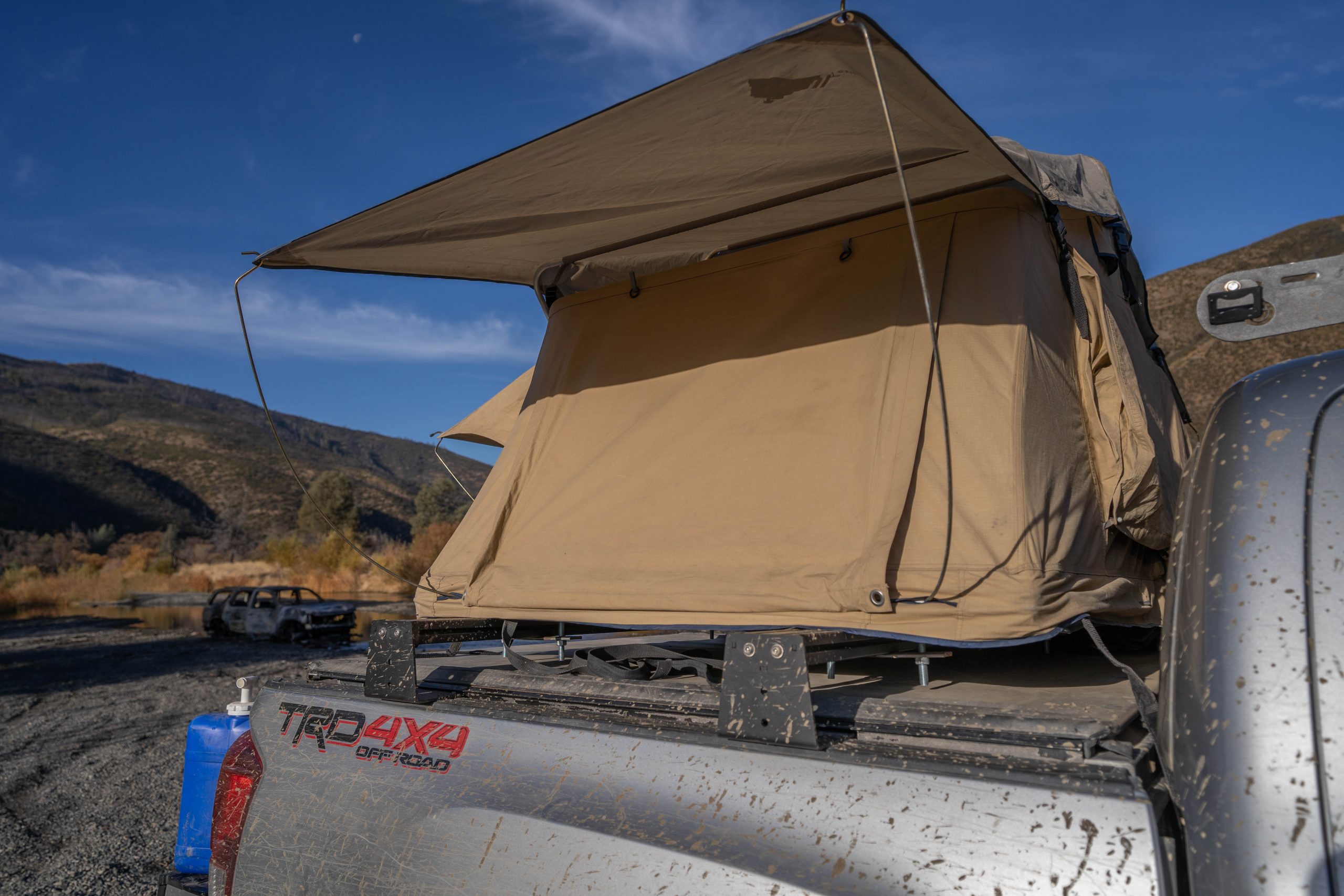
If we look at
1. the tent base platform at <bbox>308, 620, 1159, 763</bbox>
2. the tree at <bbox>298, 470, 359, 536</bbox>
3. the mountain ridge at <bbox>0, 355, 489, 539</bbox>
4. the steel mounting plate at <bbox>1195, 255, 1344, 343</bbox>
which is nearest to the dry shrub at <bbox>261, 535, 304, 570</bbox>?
the tree at <bbox>298, 470, 359, 536</bbox>

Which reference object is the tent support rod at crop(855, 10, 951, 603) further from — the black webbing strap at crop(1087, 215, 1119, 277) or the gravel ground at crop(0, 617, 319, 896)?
the gravel ground at crop(0, 617, 319, 896)

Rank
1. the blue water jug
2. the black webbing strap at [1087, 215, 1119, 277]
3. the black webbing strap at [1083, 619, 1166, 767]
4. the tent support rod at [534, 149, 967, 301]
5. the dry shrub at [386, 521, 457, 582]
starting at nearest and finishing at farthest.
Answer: the black webbing strap at [1083, 619, 1166, 767] < the blue water jug < the tent support rod at [534, 149, 967, 301] < the black webbing strap at [1087, 215, 1119, 277] < the dry shrub at [386, 521, 457, 582]

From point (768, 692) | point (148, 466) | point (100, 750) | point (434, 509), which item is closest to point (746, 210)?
point (768, 692)

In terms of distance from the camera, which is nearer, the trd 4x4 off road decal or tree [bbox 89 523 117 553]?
the trd 4x4 off road decal

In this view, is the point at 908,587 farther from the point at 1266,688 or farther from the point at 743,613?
the point at 1266,688

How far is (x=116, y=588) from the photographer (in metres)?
31.0

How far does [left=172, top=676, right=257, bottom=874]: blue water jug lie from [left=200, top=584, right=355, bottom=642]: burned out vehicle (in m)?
16.4

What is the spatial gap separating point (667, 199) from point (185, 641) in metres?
18.7

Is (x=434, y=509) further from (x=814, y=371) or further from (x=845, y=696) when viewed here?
(x=845, y=696)

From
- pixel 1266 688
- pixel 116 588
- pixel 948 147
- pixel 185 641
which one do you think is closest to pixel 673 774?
pixel 1266 688

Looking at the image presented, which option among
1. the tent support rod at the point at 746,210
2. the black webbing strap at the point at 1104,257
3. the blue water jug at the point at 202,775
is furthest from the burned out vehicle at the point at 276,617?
the black webbing strap at the point at 1104,257

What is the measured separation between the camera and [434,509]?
41281 millimetres

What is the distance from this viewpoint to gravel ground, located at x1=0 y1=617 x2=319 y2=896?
5.09 meters

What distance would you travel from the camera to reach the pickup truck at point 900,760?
1.08 metres
